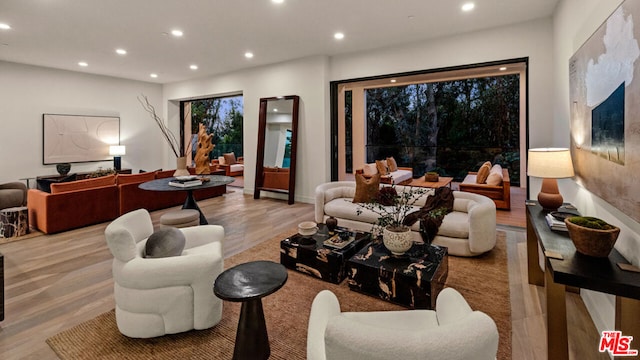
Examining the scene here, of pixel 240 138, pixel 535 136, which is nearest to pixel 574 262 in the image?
pixel 535 136

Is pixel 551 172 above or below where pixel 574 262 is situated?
above

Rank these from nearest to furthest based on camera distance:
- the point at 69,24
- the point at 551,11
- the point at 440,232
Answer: the point at 440,232 < the point at 551,11 < the point at 69,24

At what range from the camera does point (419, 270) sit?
243 cm

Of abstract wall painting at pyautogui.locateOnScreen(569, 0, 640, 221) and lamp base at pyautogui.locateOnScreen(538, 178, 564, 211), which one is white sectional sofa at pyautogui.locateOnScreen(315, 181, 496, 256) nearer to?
lamp base at pyautogui.locateOnScreen(538, 178, 564, 211)

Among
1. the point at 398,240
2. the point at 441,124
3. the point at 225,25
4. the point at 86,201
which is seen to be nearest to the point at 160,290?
the point at 398,240

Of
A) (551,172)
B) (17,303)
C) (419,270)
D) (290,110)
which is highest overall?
(290,110)

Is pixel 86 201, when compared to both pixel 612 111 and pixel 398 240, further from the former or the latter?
pixel 612 111

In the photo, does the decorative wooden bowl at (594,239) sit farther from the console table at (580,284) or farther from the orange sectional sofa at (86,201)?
the orange sectional sofa at (86,201)

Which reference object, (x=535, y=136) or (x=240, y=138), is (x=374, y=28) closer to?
(x=535, y=136)

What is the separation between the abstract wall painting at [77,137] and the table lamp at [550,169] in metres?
8.96

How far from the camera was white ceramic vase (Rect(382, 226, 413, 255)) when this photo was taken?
261cm

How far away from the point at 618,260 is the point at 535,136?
3.33 m

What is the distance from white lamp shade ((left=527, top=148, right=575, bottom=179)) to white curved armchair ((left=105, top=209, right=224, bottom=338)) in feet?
9.11

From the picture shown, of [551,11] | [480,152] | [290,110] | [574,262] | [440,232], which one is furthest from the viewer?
[480,152]
